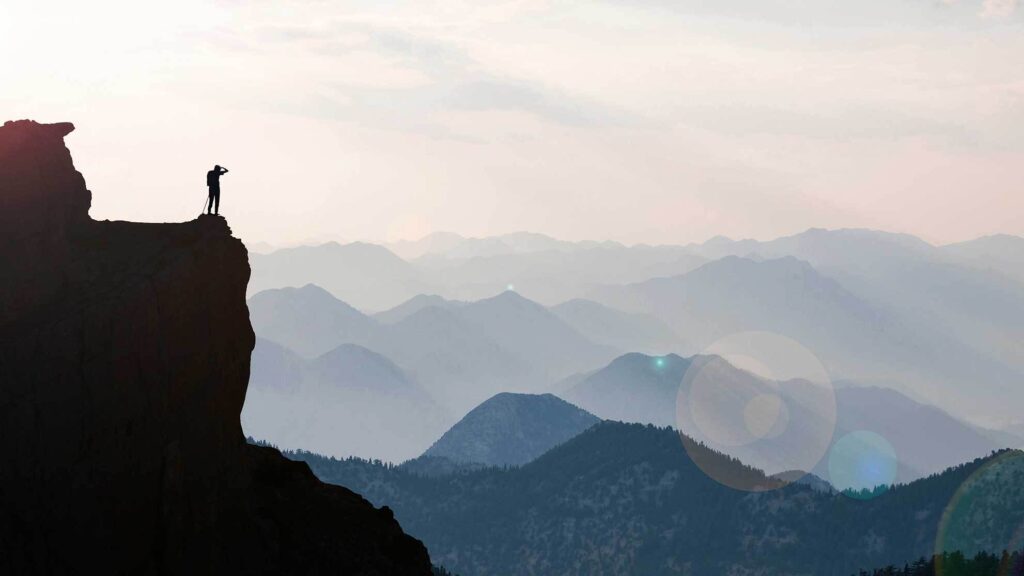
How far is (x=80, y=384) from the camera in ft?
228

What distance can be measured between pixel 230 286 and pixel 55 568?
18378 mm

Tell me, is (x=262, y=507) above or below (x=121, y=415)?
below

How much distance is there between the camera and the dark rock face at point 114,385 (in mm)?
68188

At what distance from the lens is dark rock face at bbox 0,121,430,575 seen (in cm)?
6819

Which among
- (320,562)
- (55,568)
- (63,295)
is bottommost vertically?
(320,562)

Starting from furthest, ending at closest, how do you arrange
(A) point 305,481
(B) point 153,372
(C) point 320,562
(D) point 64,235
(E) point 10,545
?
(A) point 305,481 → (C) point 320,562 → (D) point 64,235 → (B) point 153,372 → (E) point 10,545

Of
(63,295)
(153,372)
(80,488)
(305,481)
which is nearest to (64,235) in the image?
(63,295)

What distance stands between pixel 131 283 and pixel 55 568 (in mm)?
14319

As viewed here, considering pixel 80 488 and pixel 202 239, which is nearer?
pixel 80 488

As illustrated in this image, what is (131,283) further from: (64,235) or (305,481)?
(305,481)

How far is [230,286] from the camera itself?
7956cm

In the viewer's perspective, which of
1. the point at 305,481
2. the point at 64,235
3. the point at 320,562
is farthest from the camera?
the point at 305,481

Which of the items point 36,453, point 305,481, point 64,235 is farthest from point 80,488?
point 305,481

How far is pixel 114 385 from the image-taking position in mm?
70312
